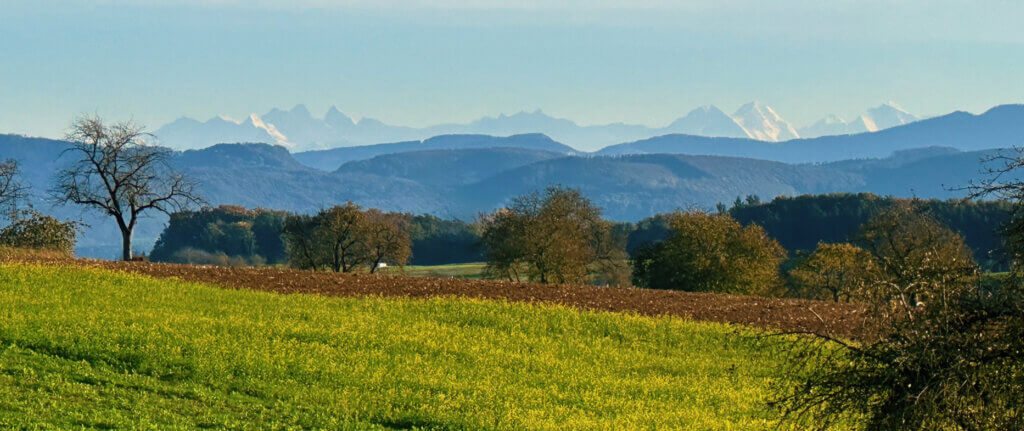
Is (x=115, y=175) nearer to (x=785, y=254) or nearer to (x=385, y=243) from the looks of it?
(x=385, y=243)

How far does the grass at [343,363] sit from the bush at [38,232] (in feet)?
108

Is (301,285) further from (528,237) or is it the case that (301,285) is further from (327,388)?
(528,237)

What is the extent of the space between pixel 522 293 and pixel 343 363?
54.1 feet

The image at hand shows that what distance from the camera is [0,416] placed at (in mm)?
16703

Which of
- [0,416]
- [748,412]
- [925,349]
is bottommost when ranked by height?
[748,412]

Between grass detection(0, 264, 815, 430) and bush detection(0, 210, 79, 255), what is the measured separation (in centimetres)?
3287

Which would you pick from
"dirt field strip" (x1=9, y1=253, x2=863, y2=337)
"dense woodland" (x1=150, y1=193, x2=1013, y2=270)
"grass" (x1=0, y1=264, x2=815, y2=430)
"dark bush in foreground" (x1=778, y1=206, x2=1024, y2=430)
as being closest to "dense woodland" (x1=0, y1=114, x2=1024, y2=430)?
"dark bush in foreground" (x1=778, y1=206, x2=1024, y2=430)

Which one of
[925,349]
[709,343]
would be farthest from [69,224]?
[925,349]

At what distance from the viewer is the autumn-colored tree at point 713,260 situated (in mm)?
64625

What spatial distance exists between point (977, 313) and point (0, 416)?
15991 mm

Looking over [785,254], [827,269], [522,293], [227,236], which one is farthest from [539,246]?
[227,236]

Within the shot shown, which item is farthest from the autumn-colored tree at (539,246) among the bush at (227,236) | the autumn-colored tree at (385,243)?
the bush at (227,236)

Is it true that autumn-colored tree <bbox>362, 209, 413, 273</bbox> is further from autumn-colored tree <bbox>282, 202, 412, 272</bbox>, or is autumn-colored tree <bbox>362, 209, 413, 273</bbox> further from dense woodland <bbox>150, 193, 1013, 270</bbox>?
dense woodland <bbox>150, 193, 1013, 270</bbox>

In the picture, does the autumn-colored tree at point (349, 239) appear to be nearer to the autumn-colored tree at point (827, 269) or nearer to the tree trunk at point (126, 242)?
the tree trunk at point (126, 242)
